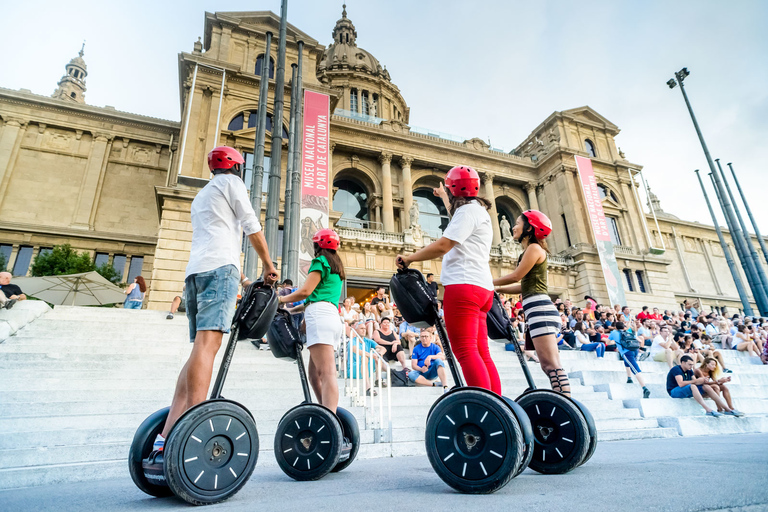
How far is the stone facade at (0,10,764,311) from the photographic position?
22250 millimetres

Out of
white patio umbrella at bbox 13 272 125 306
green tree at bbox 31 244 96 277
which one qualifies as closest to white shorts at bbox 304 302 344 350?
white patio umbrella at bbox 13 272 125 306

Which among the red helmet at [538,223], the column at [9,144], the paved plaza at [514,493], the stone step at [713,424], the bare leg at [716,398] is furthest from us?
the column at [9,144]

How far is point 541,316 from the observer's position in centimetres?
355

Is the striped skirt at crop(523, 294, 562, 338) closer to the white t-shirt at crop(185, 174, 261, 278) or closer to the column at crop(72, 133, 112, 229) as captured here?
the white t-shirt at crop(185, 174, 261, 278)

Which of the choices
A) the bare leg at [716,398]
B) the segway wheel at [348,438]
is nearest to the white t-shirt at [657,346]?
the bare leg at [716,398]

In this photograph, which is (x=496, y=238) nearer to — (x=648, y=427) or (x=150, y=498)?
(x=648, y=427)

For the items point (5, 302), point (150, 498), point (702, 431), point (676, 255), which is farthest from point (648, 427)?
point (676, 255)

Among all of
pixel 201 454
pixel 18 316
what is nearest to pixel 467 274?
pixel 201 454

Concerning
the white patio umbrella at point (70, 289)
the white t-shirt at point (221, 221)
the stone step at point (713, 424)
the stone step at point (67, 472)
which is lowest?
the stone step at point (713, 424)

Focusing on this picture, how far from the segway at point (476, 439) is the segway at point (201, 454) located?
1.06 metres

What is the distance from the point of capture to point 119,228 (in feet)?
85.1

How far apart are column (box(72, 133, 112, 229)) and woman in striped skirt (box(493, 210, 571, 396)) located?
1146 inches

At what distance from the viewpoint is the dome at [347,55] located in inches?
1750

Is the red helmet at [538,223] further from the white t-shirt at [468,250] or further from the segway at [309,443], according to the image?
the segway at [309,443]
